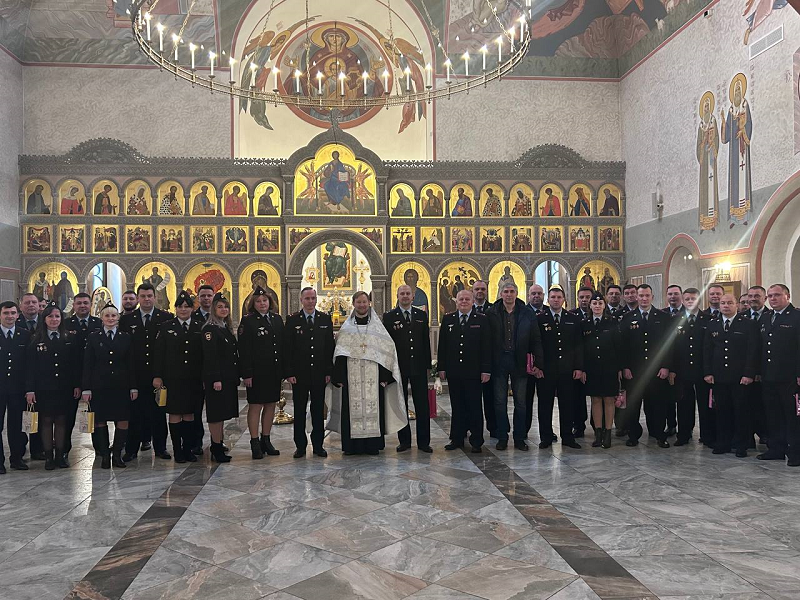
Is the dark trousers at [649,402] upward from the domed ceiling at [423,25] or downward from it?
downward

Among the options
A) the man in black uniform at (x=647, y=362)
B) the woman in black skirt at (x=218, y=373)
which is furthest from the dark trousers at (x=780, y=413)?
the woman in black skirt at (x=218, y=373)

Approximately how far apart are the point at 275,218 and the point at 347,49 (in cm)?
717

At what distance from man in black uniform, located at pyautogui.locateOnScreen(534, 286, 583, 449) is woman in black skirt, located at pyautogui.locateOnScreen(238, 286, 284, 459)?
126 inches

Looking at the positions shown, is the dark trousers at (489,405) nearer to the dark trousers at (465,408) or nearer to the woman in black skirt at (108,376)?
the dark trousers at (465,408)

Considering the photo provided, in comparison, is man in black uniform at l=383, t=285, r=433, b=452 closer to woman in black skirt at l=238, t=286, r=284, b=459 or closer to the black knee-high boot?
woman in black skirt at l=238, t=286, r=284, b=459

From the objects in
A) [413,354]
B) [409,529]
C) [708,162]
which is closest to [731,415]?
[413,354]

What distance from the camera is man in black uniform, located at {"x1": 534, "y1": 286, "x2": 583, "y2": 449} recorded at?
8.09 meters

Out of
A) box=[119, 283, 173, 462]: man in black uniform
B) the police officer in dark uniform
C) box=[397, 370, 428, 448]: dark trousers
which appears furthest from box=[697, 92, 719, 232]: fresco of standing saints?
box=[119, 283, 173, 462]: man in black uniform

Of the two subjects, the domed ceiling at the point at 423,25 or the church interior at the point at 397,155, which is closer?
the church interior at the point at 397,155

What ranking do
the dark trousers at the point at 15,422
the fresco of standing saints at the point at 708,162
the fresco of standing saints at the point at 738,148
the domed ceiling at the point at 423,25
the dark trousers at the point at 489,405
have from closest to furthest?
the dark trousers at the point at 15,422 < the dark trousers at the point at 489,405 < the fresco of standing saints at the point at 738,148 < the fresco of standing saints at the point at 708,162 < the domed ceiling at the point at 423,25

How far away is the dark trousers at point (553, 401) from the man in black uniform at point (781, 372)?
7.10 ft

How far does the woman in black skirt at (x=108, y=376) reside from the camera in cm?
719

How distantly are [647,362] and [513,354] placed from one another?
1770 mm

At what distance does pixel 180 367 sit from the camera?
7352 mm
